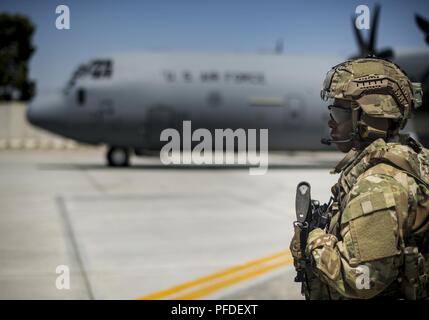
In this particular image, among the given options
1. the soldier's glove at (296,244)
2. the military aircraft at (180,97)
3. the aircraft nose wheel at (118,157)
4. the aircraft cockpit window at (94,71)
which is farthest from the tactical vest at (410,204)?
the aircraft nose wheel at (118,157)

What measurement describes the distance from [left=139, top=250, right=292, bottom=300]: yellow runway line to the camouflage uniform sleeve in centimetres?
411

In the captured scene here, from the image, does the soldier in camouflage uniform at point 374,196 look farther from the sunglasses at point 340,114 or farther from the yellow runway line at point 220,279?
the yellow runway line at point 220,279

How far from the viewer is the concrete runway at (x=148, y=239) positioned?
256 inches

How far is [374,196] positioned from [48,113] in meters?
20.9

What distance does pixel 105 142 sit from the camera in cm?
Answer: 2188

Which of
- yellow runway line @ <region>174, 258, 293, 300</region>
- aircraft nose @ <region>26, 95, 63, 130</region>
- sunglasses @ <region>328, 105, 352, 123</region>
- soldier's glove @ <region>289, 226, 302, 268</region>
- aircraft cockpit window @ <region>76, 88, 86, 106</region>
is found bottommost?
yellow runway line @ <region>174, 258, 293, 300</region>

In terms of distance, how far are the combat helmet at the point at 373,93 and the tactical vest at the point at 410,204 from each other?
77 millimetres

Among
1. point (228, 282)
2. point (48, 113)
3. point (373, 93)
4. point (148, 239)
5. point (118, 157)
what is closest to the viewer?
point (373, 93)

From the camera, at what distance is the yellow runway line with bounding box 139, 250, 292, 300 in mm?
6196

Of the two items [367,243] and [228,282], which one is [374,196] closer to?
[367,243]

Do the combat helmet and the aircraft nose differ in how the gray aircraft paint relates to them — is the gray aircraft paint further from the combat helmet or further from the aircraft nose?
the combat helmet

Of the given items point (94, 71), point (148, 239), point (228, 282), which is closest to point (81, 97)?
point (94, 71)

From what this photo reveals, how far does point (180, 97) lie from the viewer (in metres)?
21.3

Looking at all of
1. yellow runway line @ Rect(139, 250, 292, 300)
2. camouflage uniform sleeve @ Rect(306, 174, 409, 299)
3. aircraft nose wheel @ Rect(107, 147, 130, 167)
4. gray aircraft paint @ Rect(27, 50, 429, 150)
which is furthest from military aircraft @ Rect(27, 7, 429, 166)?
camouflage uniform sleeve @ Rect(306, 174, 409, 299)
